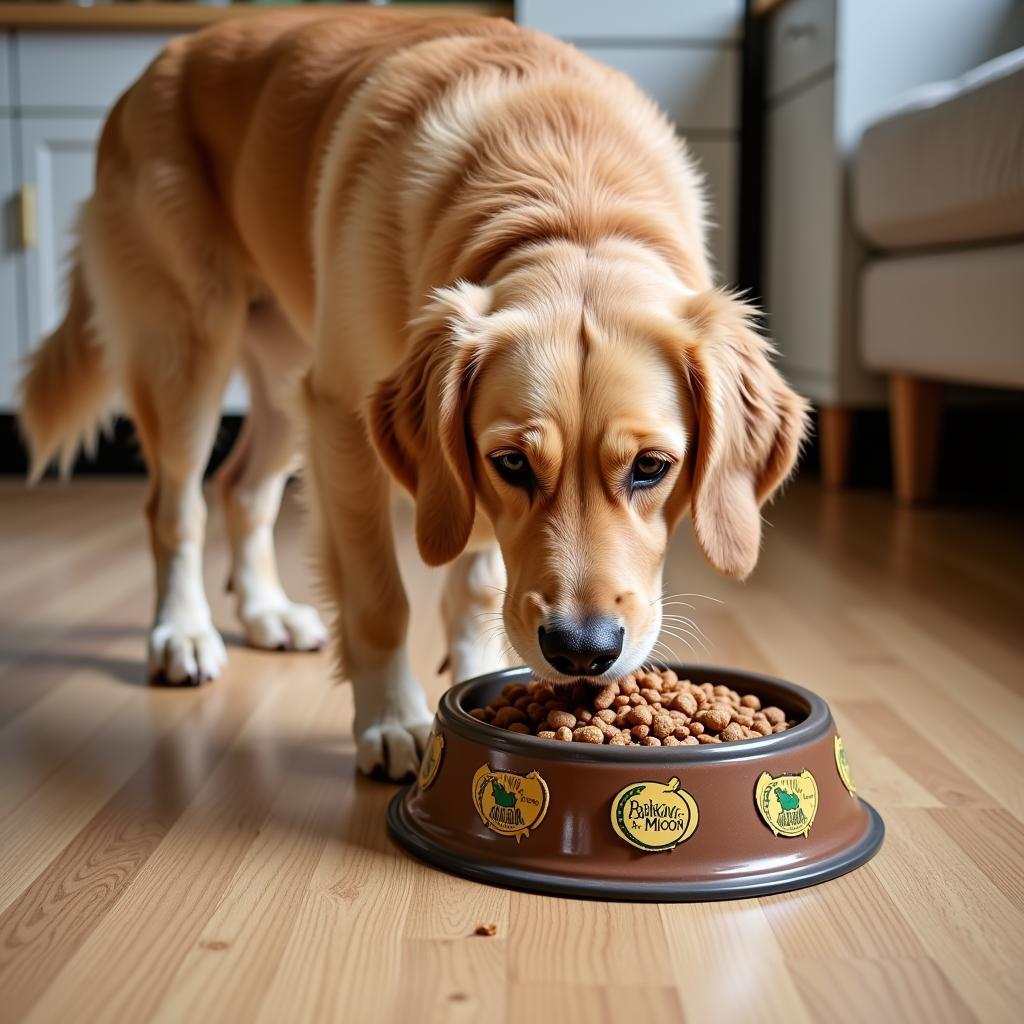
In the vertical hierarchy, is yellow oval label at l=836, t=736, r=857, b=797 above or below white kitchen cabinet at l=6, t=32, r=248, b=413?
below

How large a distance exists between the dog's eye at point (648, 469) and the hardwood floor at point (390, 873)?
1.60 ft

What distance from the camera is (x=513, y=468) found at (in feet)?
5.30

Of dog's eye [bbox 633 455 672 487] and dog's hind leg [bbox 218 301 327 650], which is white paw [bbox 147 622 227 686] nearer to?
dog's hind leg [bbox 218 301 327 650]

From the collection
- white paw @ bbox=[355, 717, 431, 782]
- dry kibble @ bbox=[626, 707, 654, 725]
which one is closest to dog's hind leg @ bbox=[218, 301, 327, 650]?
white paw @ bbox=[355, 717, 431, 782]

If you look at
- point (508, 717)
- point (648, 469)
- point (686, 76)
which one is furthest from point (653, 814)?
point (686, 76)

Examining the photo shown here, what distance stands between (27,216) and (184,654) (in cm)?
299

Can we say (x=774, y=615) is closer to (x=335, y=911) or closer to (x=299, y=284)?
(x=299, y=284)

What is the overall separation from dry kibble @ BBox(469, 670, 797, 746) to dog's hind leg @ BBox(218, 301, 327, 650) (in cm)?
101

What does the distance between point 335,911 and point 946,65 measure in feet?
11.9

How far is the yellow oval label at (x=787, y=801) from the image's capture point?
57.7 inches

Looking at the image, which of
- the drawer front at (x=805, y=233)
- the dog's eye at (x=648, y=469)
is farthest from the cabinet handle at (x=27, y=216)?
the dog's eye at (x=648, y=469)

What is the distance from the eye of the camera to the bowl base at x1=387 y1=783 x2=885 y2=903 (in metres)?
1.43

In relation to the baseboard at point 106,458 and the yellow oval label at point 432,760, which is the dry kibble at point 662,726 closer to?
the yellow oval label at point 432,760

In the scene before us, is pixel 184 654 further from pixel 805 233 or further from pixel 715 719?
pixel 805 233
